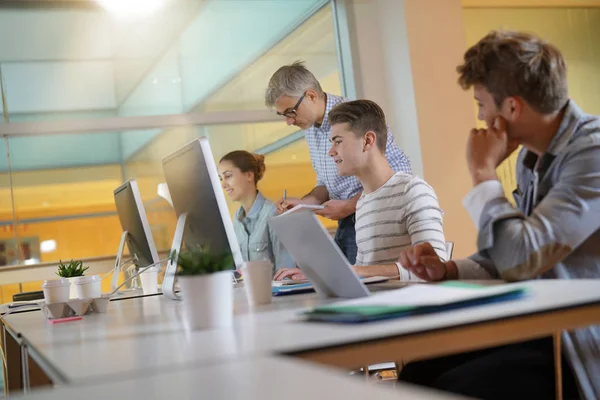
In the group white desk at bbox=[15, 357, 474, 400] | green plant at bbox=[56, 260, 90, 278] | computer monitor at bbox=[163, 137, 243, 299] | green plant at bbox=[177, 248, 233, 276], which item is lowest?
white desk at bbox=[15, 357, 474, 400]

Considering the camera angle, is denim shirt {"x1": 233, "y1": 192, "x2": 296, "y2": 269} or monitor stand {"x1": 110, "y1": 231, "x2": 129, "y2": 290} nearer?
monitor stand {"x1": 110, "y1": 231, "x2": 129, "y2": 290}

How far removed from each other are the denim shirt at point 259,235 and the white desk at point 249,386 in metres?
2.50

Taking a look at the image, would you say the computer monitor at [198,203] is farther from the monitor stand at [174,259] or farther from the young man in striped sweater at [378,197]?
the young man in striped sweater at [378,197]

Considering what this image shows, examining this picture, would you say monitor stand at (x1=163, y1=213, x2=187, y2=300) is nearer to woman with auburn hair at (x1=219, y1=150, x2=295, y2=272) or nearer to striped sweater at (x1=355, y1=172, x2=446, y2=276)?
striped sweater at (x1=355, y1=172, x2=446, y2=276)

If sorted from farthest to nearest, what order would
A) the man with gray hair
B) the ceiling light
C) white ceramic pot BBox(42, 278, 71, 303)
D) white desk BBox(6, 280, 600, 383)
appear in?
the ceiling light, the man with gray hair, white ceramic pot BBox(42, 278, 71, 303), white desk BBox(6, 280, 600, 383)

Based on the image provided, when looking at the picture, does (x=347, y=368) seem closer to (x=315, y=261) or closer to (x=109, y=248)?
(x=315, y=261)

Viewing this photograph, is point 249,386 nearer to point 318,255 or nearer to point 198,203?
point 318,255

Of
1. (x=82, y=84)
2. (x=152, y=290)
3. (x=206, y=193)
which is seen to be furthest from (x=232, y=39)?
(x=206, y=193)

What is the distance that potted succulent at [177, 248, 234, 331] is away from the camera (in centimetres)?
130

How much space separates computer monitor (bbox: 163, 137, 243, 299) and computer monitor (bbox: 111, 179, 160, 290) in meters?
0.52

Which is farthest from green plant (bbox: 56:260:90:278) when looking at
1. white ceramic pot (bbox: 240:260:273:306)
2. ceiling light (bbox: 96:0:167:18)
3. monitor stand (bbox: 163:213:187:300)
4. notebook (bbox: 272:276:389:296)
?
ceiling light (bbox: 96:0:167:18)

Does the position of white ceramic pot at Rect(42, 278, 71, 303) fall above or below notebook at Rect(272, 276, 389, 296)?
above

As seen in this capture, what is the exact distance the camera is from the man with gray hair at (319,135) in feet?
10.0

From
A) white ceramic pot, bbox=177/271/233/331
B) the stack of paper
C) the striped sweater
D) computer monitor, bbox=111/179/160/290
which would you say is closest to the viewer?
the stack of paper
